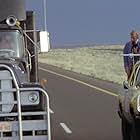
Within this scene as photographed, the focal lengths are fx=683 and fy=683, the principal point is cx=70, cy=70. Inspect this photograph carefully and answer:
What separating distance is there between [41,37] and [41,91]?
3.36m

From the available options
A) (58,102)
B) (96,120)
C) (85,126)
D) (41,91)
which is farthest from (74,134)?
(58,102)

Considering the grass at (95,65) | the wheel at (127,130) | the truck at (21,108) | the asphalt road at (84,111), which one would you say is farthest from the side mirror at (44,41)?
the grass at (95,65)

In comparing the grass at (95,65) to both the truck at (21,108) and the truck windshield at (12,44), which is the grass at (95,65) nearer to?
the truck windshield at (12,44)

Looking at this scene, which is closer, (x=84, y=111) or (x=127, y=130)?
(x=127, y=130)

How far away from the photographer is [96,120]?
18359 mm

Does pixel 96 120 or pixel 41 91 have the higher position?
pixel 41 91

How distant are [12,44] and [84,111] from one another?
7266 millimetres

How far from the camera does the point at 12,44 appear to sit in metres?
13.5

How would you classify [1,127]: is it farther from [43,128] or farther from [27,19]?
[27,19]

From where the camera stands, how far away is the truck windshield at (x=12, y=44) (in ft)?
43.6

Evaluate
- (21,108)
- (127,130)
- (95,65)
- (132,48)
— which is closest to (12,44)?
(127,130)

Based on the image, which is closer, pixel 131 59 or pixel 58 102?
pixel 131 59

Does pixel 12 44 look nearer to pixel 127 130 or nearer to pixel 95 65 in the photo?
pixel 127 130

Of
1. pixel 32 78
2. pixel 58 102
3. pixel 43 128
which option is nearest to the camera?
Result: pixel 43 128
